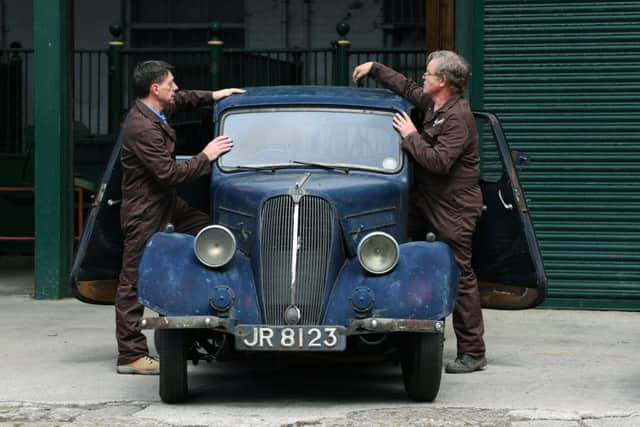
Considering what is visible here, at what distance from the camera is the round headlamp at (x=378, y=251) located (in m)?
8.17

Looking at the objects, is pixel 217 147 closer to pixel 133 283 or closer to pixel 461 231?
pixel 133 283

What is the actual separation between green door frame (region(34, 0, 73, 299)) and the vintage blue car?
377 cm

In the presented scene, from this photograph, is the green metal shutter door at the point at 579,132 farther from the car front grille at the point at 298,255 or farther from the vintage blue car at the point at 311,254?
the car front grille at the point at 298,255

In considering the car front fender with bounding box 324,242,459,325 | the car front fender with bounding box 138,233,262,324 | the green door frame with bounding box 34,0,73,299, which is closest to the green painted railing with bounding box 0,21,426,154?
the green door frame with bounding box 34,0,73,299

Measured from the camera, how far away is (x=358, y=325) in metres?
7.90

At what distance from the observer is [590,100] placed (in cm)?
1279

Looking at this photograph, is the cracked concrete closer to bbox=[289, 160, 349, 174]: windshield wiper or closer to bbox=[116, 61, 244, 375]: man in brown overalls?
bbox=[116, 61, 244, 375]: man in brown overalls

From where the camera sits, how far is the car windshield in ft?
30.1

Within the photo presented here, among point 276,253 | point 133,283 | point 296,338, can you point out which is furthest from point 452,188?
point 133,283

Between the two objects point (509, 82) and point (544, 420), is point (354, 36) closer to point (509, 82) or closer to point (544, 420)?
point (509, 82)

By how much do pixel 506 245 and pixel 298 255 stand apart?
1883mm

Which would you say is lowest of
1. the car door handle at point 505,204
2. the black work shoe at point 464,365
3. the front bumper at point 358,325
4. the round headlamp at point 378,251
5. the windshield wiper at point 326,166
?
the black work shoe at point 464,365

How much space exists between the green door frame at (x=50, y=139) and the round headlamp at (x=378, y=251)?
18.5 ft

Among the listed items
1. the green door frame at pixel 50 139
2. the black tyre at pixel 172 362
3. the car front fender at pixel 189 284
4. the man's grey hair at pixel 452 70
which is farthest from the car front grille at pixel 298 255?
the green door frame at pixel 50 139
